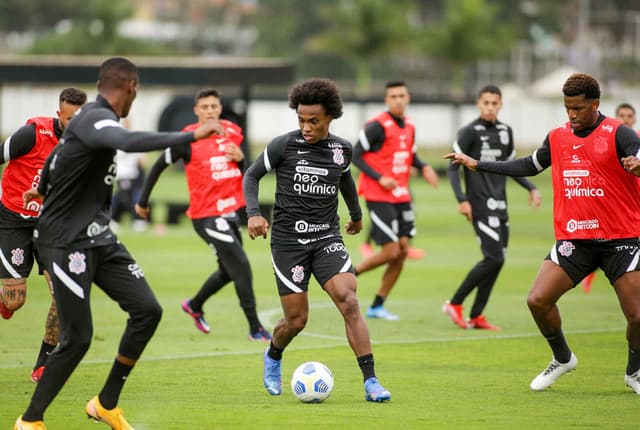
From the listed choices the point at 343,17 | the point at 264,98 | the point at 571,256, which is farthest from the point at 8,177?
the point at 343,17

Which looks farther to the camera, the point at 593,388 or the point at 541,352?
the point at 541,352

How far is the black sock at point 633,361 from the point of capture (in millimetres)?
10109

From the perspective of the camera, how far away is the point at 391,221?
15320mm

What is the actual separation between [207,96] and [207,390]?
15.2ft

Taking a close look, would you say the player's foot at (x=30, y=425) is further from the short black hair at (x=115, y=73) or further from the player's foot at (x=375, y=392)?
the player's foot at (x=375, y=392)

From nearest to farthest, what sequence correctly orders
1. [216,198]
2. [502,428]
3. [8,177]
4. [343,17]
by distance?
1. [502,428]
2. [8,177]
3. [216,198]
4. [343,17]

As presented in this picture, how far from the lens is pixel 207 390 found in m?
10.2

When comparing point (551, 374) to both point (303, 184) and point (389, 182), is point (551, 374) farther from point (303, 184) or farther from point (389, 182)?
point (389, 182)

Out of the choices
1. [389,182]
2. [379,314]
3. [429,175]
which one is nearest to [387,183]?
[389,182]

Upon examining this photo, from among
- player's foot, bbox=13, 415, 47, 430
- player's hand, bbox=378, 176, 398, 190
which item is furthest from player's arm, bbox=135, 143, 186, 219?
player's foot, bbox=13, 415, 47, 430

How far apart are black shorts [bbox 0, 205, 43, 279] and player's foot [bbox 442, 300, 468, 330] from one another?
5304 millimetres

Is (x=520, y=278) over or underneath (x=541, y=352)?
underneath

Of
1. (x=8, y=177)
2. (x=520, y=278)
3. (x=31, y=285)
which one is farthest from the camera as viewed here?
(x=520, y=278)

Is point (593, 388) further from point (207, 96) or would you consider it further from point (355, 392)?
point (207, 96)
